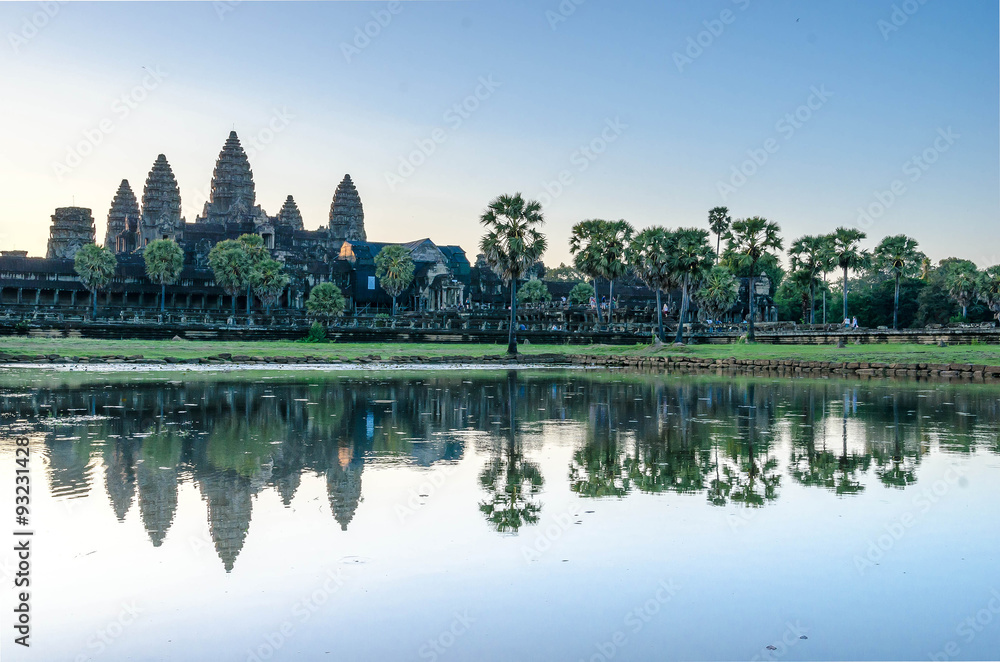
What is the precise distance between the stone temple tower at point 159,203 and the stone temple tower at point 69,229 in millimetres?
8307

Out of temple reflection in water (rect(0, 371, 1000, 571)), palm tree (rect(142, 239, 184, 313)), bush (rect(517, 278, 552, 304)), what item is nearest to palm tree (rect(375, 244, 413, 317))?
bush (rect(517, 278, 552, 304))

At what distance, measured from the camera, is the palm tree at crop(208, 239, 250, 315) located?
301ft

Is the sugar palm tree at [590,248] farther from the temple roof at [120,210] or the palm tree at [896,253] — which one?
the temple roof at [120,210]

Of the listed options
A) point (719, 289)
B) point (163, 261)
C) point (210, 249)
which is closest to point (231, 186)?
point (210, 249)

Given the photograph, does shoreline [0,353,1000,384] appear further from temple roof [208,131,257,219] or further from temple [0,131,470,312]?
temple roof [208,131,257,219]

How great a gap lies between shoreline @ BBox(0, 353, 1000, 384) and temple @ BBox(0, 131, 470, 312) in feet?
156

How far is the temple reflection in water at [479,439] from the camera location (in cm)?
1105

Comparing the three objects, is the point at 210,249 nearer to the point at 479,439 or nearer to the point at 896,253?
the point at 896,253

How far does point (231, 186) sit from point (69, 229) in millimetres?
23219

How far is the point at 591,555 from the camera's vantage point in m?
8.24

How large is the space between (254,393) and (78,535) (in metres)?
17.6

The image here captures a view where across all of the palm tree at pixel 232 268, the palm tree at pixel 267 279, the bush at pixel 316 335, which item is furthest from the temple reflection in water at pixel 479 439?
the palm tree at pixel 232 268

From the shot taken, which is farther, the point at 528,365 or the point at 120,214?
the point at 120,214

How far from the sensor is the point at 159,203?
134125 mm
